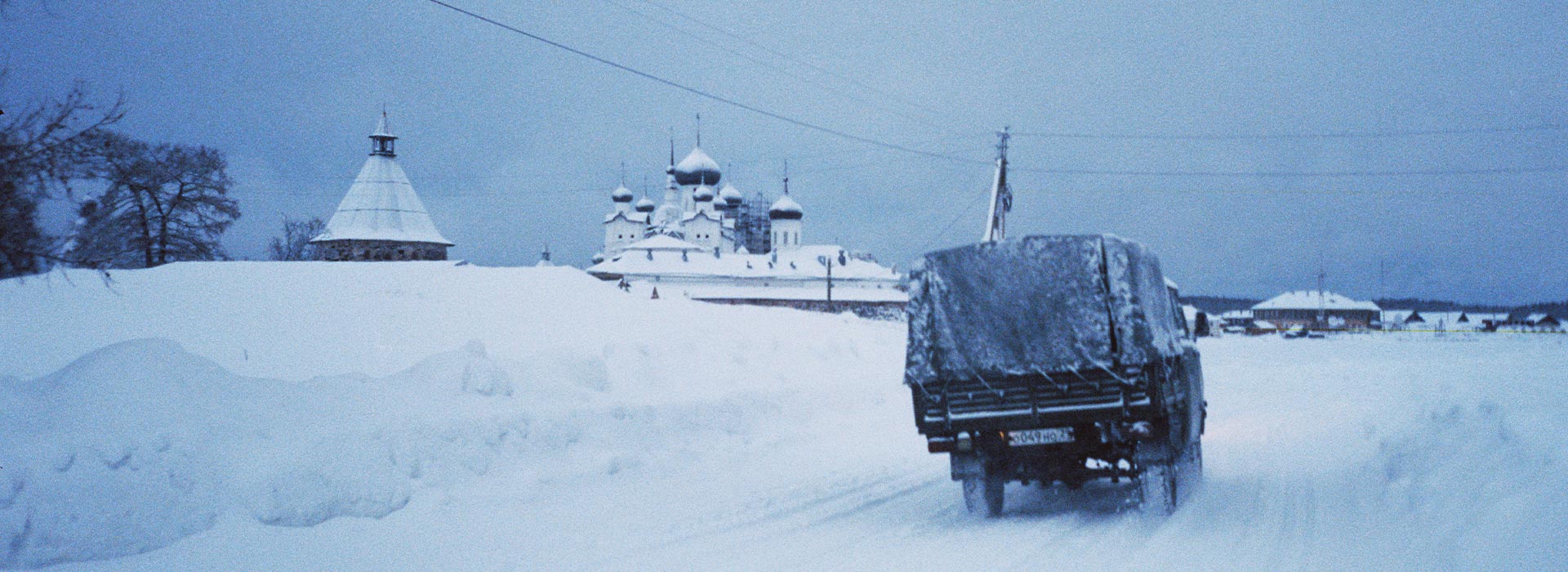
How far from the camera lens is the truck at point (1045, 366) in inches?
360

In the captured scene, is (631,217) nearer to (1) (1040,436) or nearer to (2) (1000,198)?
(2) (1000,198)

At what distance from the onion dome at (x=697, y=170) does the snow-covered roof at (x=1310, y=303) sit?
321ft

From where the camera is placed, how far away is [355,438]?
11.4 meters

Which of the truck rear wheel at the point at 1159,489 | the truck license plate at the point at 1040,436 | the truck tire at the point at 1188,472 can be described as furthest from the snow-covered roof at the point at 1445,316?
the truck license plate at the point at 1040,436

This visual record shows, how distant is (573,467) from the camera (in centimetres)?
1295

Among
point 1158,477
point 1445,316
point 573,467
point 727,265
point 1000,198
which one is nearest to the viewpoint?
point 1158,477

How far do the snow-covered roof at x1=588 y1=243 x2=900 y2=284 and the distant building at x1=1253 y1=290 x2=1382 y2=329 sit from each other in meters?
82.9

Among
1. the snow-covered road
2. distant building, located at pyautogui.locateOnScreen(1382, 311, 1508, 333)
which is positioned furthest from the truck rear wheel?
distant building, located at pyautogui.locateOnScreen(1382, 311, 1508, 333)

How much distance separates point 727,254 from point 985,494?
4181 inches

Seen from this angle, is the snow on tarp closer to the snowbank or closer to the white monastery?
the snowbank

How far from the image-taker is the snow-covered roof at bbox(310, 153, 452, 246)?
54000mm

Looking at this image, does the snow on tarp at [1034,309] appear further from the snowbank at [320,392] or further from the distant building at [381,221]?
the distant building at [381,221]

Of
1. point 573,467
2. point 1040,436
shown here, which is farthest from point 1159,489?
point 573,467

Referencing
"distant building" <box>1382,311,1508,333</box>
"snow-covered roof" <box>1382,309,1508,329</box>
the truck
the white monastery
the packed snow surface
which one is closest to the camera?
the packed snow surface
